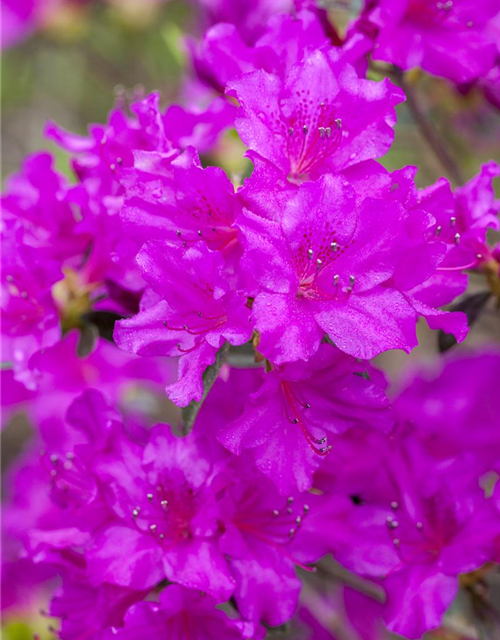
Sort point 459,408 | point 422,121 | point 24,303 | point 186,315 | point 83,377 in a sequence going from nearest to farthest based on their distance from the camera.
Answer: point 186,315
point 24,303
point 422,121
point 459,408
point 83,377

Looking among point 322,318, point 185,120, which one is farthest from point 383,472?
point 185,120

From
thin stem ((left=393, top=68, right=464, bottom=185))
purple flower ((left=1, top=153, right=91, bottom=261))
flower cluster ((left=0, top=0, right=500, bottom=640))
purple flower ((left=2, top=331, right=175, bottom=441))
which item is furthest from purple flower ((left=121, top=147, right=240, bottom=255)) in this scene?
purple flower ((left=2, top=331, right=175, bottom=441))

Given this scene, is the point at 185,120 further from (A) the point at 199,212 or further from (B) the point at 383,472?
(B) the point at 383,472

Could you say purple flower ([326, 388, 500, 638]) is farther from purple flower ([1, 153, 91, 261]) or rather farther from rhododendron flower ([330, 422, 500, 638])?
purple flower ([1, 153, 91, 261])

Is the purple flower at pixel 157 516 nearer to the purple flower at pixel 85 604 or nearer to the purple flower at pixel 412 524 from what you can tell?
the purple flower at pixel 85 604

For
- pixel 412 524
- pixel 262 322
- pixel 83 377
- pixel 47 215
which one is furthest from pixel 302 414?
pixel 83 377

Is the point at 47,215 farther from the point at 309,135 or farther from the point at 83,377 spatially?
the point at 83,377

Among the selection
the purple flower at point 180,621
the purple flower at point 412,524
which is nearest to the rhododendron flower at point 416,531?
the purple flower at point 412,524
